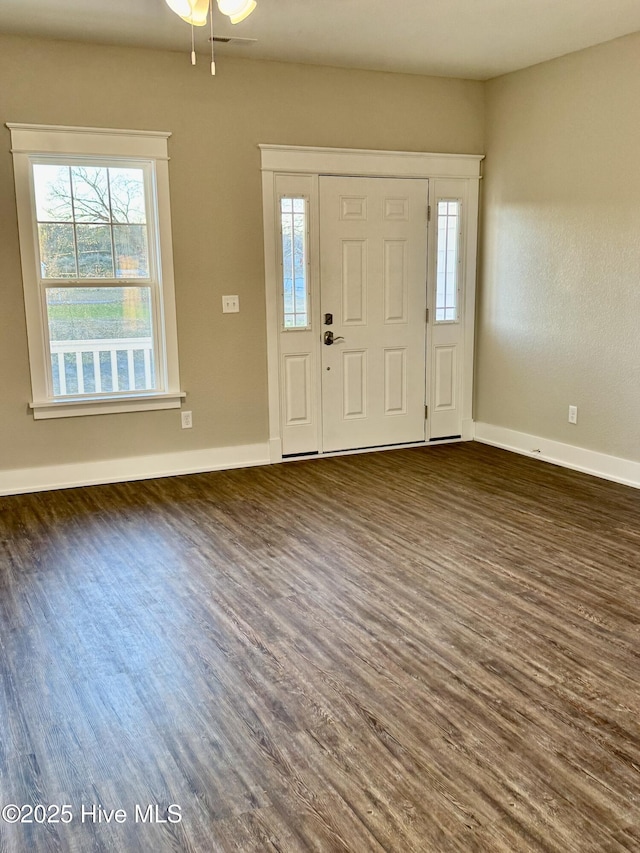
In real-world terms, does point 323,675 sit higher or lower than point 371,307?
lower

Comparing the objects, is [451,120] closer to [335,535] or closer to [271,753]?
[335,535]

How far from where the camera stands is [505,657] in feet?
8.91

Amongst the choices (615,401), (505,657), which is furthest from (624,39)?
(505,657)

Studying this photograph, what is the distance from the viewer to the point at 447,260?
5.92m

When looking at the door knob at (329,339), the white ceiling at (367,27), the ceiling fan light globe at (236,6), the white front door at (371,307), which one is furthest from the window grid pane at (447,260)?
the ceiling fan light globe at (236,6)

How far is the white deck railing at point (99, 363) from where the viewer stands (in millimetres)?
4859

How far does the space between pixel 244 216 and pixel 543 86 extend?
229cm

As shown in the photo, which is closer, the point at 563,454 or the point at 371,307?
the point at 563,454

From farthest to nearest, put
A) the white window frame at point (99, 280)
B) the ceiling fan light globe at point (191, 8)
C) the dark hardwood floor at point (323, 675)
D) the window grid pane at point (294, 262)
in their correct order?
the window grid pane at point (294, 262), the white window frame at point (99, 280), the ceiling fan light globe at point (191, 8), the dark hardwood floor at point (323, 675)

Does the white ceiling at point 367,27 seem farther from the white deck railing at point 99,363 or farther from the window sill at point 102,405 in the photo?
the window sill at point 102,405

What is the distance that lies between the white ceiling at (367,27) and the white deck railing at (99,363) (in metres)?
1.86

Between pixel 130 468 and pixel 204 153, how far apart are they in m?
2.20

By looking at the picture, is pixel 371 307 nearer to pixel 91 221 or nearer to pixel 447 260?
pixel 447 260

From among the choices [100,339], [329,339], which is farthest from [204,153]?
[329,339]
